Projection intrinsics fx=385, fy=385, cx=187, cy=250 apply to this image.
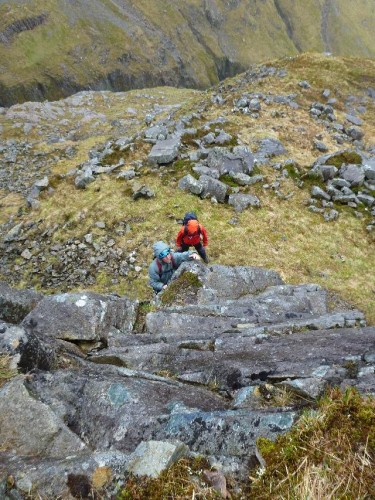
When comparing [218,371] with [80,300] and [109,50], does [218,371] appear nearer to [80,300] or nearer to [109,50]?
[80,300]

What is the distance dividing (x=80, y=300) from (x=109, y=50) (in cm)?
16549

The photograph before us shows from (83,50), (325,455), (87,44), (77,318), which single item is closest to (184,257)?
(77,318)

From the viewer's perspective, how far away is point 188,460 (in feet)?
14.4

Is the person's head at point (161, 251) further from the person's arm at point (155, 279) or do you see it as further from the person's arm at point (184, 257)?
the person's arm at point (184, 257)

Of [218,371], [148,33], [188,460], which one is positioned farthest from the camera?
[148,33]

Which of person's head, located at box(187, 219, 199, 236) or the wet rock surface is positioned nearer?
the wet rock surface

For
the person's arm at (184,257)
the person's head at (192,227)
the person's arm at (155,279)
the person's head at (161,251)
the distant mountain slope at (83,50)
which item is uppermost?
the person's head at (161,251)

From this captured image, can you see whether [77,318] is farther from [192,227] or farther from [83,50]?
[83,50]

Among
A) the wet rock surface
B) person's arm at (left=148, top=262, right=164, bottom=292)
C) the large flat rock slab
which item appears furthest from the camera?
person's arm at (left=148, top=262, right=164, bottom=292)

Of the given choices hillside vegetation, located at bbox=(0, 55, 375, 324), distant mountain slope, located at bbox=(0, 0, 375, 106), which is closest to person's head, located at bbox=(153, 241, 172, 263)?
hillside vegetation, located at bbox=(0, 55, 375, 324)

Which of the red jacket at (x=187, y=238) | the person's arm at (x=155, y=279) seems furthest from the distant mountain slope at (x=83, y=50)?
A: the person's arm at (x=155, y=279)

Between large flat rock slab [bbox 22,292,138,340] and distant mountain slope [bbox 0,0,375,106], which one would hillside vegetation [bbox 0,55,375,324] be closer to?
large flat rock slab [bbox 22,292,138,340]

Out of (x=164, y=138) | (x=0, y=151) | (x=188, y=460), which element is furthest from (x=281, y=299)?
(x=0, y=151)

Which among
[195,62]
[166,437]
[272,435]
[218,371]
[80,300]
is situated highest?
[272,435]
